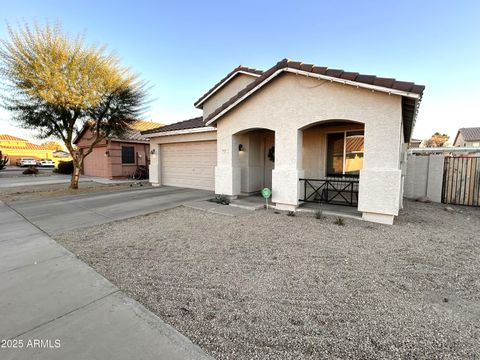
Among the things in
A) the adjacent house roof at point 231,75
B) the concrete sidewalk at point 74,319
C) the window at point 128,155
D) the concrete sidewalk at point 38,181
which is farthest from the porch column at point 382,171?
the window at point 128,155

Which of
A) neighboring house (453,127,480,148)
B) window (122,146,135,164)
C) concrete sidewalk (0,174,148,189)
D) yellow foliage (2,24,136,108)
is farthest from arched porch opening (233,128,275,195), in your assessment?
neighboring house (453,127,480,148)

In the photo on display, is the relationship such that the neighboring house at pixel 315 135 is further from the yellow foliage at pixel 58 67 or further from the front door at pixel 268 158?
the yellow foliage at pixel 58 67

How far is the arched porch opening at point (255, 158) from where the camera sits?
393 inches

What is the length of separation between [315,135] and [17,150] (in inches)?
2232

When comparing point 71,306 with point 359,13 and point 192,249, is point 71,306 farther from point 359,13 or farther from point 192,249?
point 359,13

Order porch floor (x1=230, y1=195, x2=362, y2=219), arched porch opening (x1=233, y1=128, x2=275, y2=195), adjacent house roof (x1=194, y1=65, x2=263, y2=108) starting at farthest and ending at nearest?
adjacent house roof (x1=194, y1=65, x2=263, y2=108), arched porch opening (x1=233, y1=128, x2=275, y2=195), porch floor (x1=230, y1=195, x2=362, y2=219)

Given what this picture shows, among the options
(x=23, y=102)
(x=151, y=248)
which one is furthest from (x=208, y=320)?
(x=23, y=102)

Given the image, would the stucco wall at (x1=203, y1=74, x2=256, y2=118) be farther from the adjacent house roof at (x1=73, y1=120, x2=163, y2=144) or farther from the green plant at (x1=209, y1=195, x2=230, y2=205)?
the green plant at (x1=209, y1=195, x2=230, y2=205)

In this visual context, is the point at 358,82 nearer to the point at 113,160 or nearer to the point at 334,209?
the point at 334,209

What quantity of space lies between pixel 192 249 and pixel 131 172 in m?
17.0

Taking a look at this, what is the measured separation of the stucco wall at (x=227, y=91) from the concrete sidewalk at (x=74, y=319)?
11.6 metres

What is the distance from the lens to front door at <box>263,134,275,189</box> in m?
10.6

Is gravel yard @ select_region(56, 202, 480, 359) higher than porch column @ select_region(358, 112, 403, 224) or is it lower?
lower

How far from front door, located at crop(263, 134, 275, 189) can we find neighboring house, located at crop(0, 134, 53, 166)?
166ft
